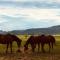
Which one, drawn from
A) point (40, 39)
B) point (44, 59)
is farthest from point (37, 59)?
point (40, 39)

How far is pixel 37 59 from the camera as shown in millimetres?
21812

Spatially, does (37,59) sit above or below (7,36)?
below

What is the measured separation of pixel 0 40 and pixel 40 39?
4694 millimetres

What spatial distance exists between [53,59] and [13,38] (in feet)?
27.0

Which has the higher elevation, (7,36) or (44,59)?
(7,36)

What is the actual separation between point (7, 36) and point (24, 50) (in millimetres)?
2386

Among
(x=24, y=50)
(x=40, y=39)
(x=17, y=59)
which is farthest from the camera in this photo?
(x=40, y=39)

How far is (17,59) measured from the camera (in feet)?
70.0

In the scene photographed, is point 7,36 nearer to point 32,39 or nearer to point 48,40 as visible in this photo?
point 32,39

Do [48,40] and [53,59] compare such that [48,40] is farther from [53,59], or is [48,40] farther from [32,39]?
[53,59]

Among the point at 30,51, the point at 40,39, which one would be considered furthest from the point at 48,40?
the point at 30,51

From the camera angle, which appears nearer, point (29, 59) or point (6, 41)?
point (29, 59)

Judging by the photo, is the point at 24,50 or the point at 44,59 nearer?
the point at 44,59

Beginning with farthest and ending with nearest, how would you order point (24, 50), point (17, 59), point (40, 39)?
point (40, 39)
point (24, 50)
point (17, 59)
